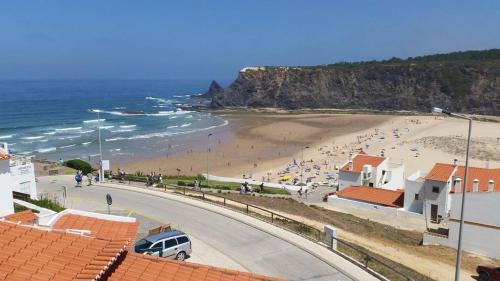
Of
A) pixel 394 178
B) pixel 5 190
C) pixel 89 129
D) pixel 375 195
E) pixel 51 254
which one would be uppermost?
Result: pixel 51 254

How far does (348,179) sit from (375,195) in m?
4.32

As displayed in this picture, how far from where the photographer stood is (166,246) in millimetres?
16344

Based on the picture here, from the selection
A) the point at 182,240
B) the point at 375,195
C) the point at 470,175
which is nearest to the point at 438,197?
the point at 470,175

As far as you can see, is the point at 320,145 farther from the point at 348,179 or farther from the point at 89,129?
the point at 89,129

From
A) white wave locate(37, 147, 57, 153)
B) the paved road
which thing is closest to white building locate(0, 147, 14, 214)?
the paved road

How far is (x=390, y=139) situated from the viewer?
73.5 metres

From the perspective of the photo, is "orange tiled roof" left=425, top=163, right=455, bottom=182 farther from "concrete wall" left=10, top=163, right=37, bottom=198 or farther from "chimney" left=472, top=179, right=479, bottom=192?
"concrete wall" left=10, top=163, right=37, bottom=198

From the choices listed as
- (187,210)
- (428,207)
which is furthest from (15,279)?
(428,207)

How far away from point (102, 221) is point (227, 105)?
120m

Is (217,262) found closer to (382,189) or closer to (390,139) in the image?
(382,189)

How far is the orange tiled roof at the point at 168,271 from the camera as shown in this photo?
317 inches

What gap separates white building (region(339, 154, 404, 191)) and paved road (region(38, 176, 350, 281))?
17.9m

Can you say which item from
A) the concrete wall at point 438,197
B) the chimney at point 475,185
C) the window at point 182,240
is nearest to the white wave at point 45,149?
the concrete wall at point 438,197

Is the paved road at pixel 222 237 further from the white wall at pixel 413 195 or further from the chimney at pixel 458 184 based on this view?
the chimney at pixel 458 184
